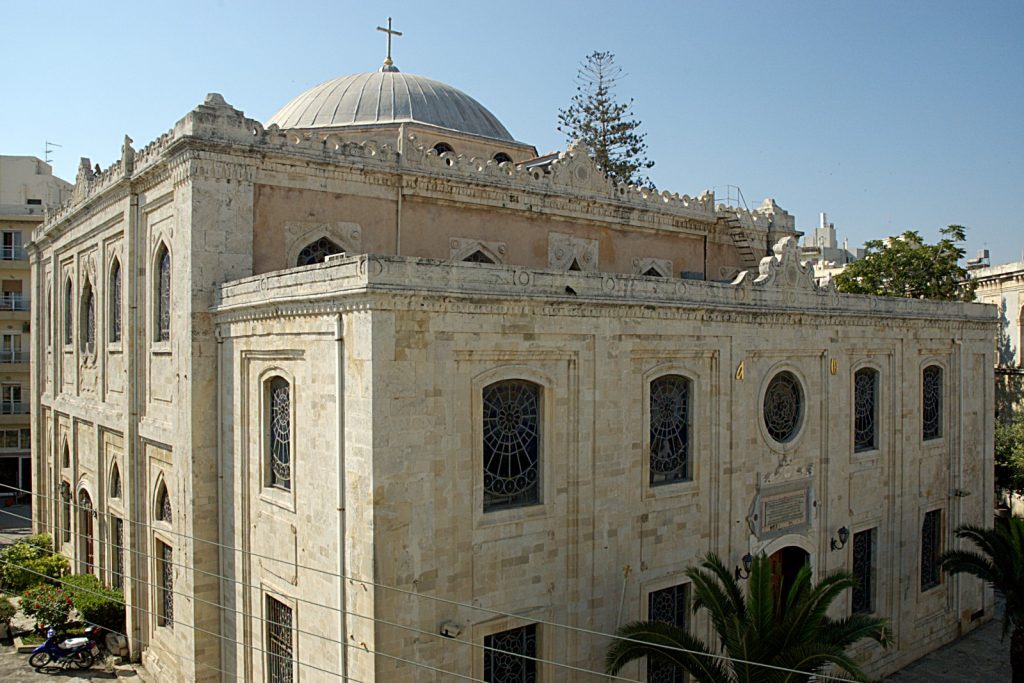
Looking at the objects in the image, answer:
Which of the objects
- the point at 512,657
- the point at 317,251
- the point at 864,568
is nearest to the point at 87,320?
the point at 317,251

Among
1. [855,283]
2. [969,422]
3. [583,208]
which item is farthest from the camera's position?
[855,283]

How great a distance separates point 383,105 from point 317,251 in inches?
262

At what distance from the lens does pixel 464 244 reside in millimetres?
15469

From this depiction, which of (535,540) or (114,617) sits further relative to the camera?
(114,617)

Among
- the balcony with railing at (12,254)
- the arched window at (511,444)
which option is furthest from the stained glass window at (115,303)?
the balcony with railing at (12,254)

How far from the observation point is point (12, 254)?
3422cm

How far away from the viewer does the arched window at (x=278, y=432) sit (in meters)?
11.6

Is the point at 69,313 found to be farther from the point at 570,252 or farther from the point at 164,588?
the point at 570,252

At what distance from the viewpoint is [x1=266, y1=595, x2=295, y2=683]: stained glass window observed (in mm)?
11586

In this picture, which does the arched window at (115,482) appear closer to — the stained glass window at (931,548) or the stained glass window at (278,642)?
the stained glass window at (278,642)

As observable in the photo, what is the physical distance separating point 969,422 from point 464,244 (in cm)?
1252

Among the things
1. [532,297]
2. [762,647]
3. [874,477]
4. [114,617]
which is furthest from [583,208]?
[114,617]

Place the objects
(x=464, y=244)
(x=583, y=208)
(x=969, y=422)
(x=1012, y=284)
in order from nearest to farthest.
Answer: (x=464, y=244) < (x=583, y=208) < (x=969, y=422) < (x=1012, y=284)

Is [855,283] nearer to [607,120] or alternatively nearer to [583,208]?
[607,120]
